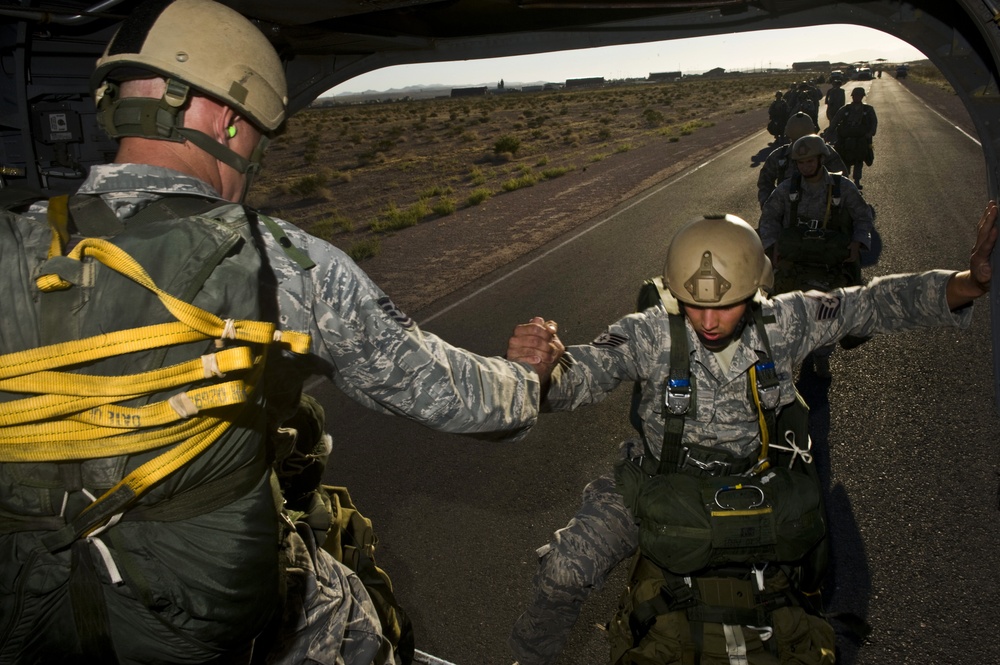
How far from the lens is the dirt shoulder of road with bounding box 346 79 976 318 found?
1149 cm

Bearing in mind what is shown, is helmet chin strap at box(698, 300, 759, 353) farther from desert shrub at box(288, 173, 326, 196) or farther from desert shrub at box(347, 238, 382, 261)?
desert shrub at box(288, 173, 326, 196)

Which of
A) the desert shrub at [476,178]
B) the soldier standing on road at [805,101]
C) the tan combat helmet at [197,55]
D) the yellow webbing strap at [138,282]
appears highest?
the soldier standing on road at [805,101]

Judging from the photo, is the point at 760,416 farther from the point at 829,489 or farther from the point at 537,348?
the point at 829,489

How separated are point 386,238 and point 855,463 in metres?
11.8

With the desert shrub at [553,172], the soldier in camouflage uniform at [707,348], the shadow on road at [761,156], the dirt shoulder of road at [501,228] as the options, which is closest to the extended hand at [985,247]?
the soldier in camouflage uniform at [707,348]

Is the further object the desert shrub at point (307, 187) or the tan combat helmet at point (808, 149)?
the desert shrub at point (307, 187)

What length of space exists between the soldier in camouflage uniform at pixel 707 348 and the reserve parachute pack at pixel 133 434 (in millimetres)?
1549

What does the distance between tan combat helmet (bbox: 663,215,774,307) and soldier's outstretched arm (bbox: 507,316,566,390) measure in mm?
733

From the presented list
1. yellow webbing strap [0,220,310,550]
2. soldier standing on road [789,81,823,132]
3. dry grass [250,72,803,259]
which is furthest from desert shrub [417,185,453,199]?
yellow webbing strap [0,220,310,550]

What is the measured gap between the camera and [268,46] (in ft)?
6.51

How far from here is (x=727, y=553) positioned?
8.92 feet

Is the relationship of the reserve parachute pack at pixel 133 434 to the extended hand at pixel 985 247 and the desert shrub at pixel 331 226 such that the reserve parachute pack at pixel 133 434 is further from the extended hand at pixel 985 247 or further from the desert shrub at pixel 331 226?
the desert shrub at pixel 331 226

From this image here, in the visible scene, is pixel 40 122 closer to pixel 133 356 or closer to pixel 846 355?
pixel 133 356

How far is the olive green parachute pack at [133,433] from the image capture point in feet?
4.64
